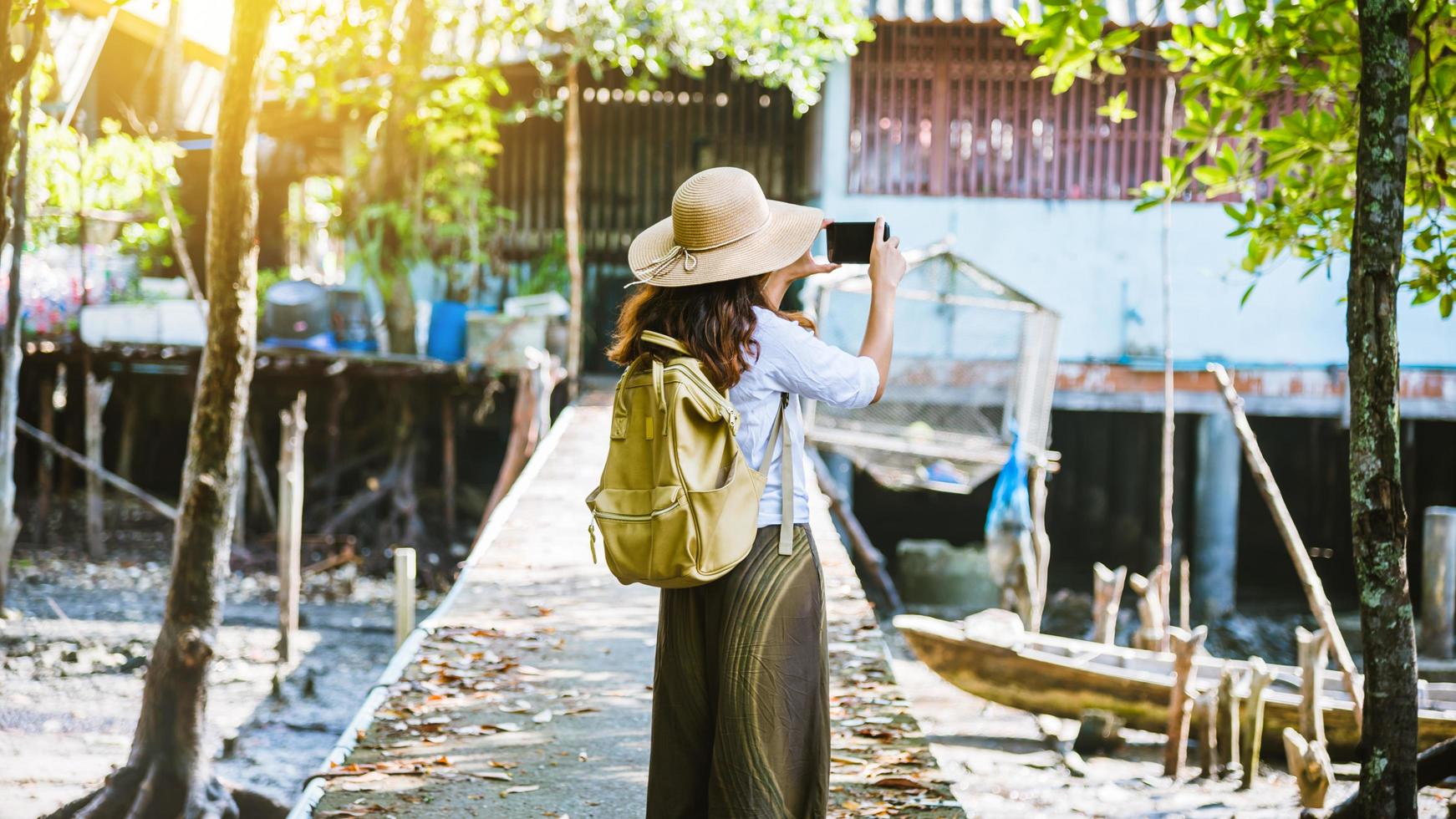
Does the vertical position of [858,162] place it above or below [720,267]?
above

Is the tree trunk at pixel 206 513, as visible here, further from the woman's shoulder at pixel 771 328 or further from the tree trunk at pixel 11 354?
the woman's shoulder at pixel 771 328

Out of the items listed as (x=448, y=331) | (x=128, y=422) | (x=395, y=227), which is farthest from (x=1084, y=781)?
(x=128, y=422)

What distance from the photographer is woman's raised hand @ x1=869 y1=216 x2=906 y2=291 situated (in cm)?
258

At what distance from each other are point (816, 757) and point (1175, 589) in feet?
40.0

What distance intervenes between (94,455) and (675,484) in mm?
11034

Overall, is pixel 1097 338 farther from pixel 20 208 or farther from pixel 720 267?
pixel 720 267

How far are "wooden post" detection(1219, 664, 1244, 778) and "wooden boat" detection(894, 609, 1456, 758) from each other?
0.83 feet

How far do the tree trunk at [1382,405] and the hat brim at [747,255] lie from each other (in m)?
1.41

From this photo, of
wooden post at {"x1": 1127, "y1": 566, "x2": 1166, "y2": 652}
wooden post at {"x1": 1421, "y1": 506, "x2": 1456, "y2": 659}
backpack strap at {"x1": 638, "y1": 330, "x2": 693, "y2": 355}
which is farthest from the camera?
wooden post at {"x1": 1421, "y1": 506, "x2": 1456, "y2": 659}

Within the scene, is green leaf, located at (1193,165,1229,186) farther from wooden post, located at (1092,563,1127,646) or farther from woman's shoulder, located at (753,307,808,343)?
wooden post, located at (1092,563,1127,646)

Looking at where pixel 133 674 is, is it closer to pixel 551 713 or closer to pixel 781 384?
pixel 551 713

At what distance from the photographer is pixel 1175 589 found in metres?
13.8

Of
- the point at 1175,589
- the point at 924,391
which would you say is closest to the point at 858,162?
the point at 924,391

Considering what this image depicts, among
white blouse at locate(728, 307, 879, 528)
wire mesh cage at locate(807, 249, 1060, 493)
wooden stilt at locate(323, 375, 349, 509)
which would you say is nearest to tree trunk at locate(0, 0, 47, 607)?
white blouse at locate(728, 307, 879, 528)
